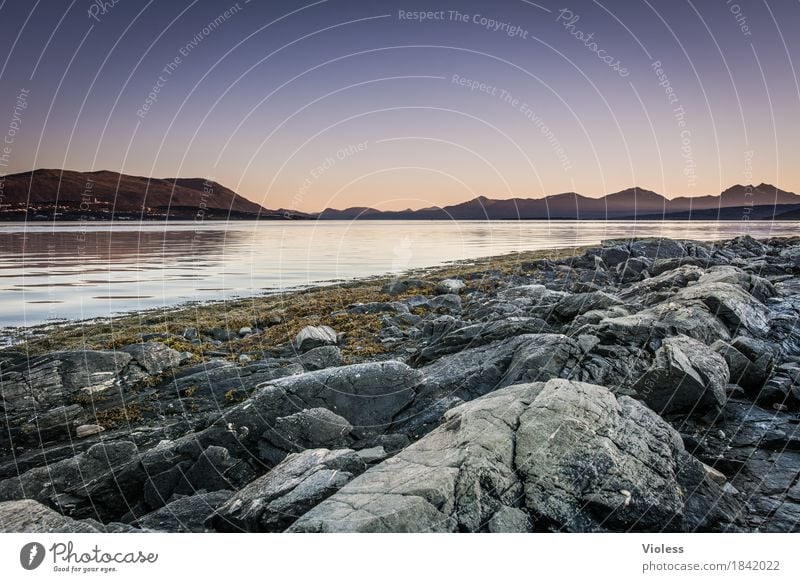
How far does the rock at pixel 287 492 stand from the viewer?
5906 mm

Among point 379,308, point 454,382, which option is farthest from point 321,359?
point 379,308

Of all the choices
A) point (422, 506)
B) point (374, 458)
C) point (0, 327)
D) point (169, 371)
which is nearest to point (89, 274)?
point (0, 327)

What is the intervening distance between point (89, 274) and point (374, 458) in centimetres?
3605

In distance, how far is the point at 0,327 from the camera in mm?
19109

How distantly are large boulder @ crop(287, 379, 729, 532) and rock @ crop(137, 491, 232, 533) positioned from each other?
225 centimetres

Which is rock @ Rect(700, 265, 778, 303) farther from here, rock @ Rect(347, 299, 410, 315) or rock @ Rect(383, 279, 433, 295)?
rock @ Rect(383, 279, 433, 295)

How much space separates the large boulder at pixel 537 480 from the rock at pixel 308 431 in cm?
248

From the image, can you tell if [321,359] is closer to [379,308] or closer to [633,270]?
[379,308]

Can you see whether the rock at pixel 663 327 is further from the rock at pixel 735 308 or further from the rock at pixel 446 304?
the rock at pixel 446 304

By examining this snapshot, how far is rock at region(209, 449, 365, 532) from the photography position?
5.91 m

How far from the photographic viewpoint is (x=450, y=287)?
2728 centimetres

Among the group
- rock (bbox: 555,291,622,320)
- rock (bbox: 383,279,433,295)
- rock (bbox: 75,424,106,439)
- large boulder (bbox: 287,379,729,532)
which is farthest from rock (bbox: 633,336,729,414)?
rock (bbox: 383,279,433,295)

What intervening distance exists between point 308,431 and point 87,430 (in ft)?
20.0

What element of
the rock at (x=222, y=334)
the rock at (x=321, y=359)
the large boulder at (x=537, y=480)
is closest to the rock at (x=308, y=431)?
the large boulder at (x=537, y=480)
